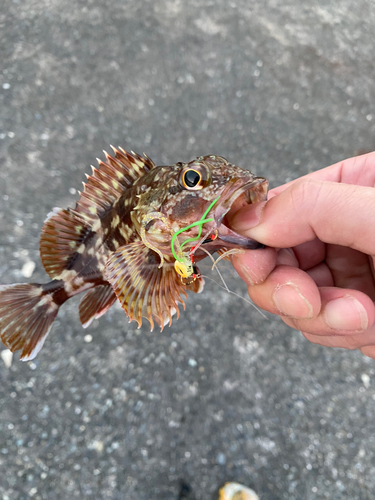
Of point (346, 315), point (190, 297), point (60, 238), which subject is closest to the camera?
point (346, 315)

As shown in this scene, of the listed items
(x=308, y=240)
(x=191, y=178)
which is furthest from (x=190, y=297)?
(x=191, y=178)

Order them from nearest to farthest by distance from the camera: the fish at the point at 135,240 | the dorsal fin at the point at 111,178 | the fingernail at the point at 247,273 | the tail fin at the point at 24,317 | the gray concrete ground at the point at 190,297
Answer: the fish at the point at 135,240 < the fingernail at the point at 247,273 < the dorsal fin at the point at 111,178 < the tail fin at the point at 24,317 < the gray concrete ground at the point at 190,297

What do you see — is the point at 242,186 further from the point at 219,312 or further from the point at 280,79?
the point at 280,79

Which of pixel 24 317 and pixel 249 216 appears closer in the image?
pixel 249 216

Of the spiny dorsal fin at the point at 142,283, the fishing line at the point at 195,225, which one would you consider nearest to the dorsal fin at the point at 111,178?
the spiny dorsal fin at the point at 142,283

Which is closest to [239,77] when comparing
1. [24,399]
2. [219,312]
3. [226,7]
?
[226,7]

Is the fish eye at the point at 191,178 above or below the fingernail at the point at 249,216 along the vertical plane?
above

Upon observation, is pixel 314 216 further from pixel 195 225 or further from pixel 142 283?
pixel 142 283

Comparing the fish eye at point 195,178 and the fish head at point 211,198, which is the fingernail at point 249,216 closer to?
the fish head at point 211,198
